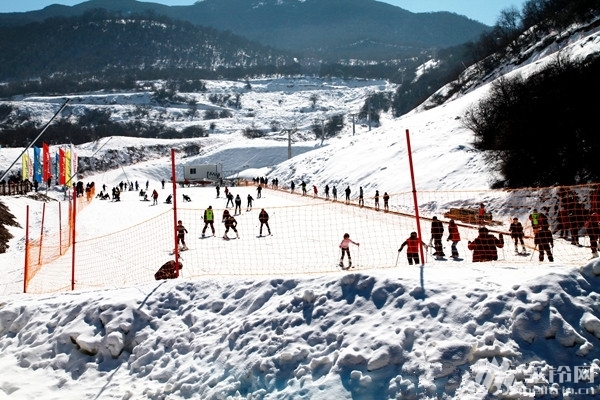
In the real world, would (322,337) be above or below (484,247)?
below

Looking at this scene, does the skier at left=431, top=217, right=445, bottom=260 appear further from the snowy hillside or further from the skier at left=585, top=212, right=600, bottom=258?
the snowy hillside

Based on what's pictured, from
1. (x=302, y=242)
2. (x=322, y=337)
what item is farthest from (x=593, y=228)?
(x=302, y=242)

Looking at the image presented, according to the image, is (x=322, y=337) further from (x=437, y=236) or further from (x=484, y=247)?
(x=437, y=236)

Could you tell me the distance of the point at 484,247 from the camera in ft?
38.7

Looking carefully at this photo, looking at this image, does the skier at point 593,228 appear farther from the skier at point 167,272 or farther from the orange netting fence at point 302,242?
the skier at point 167,272

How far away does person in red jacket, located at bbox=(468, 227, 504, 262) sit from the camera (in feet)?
37.9

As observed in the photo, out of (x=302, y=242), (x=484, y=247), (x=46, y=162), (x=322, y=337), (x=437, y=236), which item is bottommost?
(x=322, y=337)

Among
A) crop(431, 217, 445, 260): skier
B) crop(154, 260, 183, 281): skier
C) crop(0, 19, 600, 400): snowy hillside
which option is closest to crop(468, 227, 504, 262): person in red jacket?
crop(431, 217, 445, 260): skier

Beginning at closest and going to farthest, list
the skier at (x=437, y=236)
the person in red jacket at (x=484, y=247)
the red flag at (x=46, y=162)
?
the person in red jacket at (x=484, y=247)
the skier at (x=437, y=236)
the red flag at (x=46, y=162)

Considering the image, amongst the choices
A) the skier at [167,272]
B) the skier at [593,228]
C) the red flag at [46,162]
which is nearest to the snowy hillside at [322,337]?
the skier at [167,272]

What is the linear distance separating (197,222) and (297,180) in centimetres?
3028

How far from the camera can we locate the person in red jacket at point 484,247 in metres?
11.5

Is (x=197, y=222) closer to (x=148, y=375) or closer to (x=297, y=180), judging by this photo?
(x=148, y=375)

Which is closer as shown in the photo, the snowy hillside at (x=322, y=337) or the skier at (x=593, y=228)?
the snowy hillside at (x=322, y=337)
